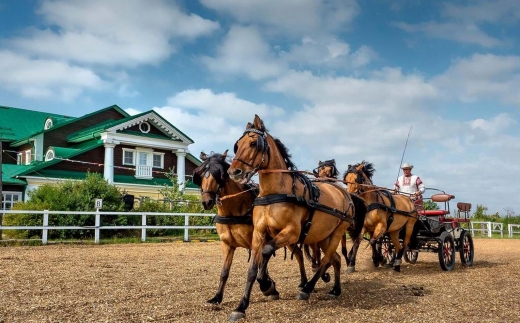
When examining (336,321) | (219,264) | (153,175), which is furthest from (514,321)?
(153,175)

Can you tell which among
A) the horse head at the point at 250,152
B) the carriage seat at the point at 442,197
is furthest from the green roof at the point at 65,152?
the horse head at the point at 250,152

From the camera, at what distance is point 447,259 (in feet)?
38.4

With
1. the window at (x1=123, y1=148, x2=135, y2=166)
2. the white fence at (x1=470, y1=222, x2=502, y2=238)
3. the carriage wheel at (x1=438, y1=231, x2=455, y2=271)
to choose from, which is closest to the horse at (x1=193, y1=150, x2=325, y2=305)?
the carriage wheel at (x1=438, y1=231, x2=455, y2=271)

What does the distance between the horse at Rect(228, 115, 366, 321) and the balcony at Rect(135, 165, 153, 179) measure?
1013 inches

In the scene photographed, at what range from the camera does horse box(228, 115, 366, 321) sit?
19.6 feet

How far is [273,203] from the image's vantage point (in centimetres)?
622

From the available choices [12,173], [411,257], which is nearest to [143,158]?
[12,173]

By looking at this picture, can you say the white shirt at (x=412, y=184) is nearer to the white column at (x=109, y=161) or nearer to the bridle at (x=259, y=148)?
the bridle at (x=259, y=148)

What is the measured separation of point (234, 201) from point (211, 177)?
488mm

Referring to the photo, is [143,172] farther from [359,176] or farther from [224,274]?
[224,274]

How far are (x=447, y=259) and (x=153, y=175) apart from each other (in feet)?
78.5

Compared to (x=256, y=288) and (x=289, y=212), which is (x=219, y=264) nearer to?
(x=256, y=288)

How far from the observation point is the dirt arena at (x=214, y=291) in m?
5.97

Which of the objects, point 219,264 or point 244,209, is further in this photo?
point 219,264
